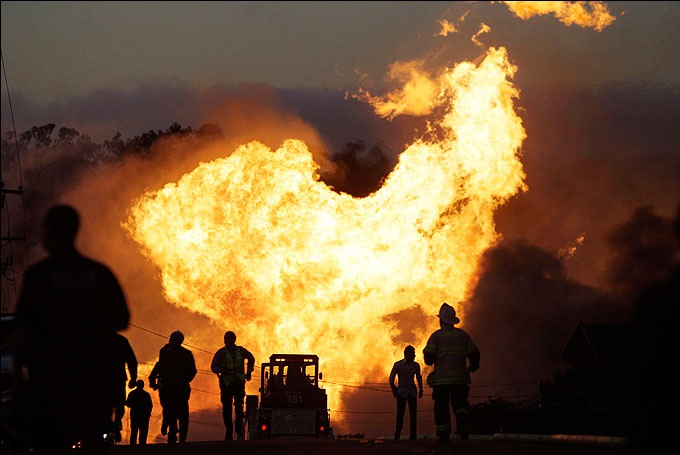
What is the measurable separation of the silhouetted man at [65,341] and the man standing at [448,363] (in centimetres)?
1025

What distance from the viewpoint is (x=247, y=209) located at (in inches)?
2256

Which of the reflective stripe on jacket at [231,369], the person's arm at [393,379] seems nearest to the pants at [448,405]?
the person's arm at [393,379]

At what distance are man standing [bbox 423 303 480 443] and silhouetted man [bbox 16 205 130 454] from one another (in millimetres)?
10247

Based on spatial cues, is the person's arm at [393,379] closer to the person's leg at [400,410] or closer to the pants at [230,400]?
the person's leg at [400,410]

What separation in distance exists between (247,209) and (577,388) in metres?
16.9

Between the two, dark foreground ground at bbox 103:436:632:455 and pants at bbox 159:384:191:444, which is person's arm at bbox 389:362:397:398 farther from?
pants at bbox 159:384:191:444

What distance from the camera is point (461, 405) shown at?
64.8 feet

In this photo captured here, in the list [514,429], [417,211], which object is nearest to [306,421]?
[417,211]

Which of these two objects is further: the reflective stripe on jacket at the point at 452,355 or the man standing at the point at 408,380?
the man standing at the point at 408,380

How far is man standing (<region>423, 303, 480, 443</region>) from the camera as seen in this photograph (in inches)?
760

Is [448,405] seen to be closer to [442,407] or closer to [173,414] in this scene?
[442,407]

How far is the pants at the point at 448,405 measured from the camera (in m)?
19.3

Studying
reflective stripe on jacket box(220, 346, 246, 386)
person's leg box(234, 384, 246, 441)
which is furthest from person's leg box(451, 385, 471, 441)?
person's leg box(234, 384, 246, 441)

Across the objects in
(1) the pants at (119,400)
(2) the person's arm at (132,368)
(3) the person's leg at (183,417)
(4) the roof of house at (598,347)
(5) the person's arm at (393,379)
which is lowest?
(1) the pants at (119,400)
